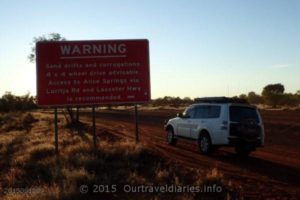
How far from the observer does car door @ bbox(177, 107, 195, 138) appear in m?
20.5

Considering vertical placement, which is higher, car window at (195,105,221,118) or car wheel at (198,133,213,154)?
car window at (195,105,221,118)

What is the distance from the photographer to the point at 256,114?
734 inches

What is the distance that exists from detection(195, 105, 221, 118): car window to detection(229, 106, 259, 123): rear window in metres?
0.53

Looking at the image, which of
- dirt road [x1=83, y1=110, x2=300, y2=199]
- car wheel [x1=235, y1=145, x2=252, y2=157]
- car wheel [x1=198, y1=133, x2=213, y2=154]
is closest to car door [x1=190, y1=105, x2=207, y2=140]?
car wheel [x1=198, y1=133, x2=213, y2=154]

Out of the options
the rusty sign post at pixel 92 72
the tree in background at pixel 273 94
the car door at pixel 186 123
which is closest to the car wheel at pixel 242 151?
the car door at pixel 186 123

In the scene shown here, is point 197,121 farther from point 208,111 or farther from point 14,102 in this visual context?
point 14,102

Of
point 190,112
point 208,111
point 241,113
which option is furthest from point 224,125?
point 190,112

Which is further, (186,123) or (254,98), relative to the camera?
(254,98)

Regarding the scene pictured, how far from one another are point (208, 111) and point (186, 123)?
165 cm

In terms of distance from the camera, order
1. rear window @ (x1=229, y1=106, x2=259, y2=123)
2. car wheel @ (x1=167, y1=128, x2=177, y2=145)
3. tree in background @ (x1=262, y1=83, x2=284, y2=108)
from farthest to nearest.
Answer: tree in background @ (x1=262, y1=83, x2=284, y2=108) → car wheel @ (x1=167, y1=128, x2=177, y2=145) → rear window @ (x1=229, y1=106, x2=259, y2=123)

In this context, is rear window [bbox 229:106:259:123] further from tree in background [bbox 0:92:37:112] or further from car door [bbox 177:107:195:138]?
tree in background [bbox 0:92:37:112]

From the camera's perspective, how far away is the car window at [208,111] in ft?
61.3

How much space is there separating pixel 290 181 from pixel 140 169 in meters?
4.10

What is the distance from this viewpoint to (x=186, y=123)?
2075 centimetres
